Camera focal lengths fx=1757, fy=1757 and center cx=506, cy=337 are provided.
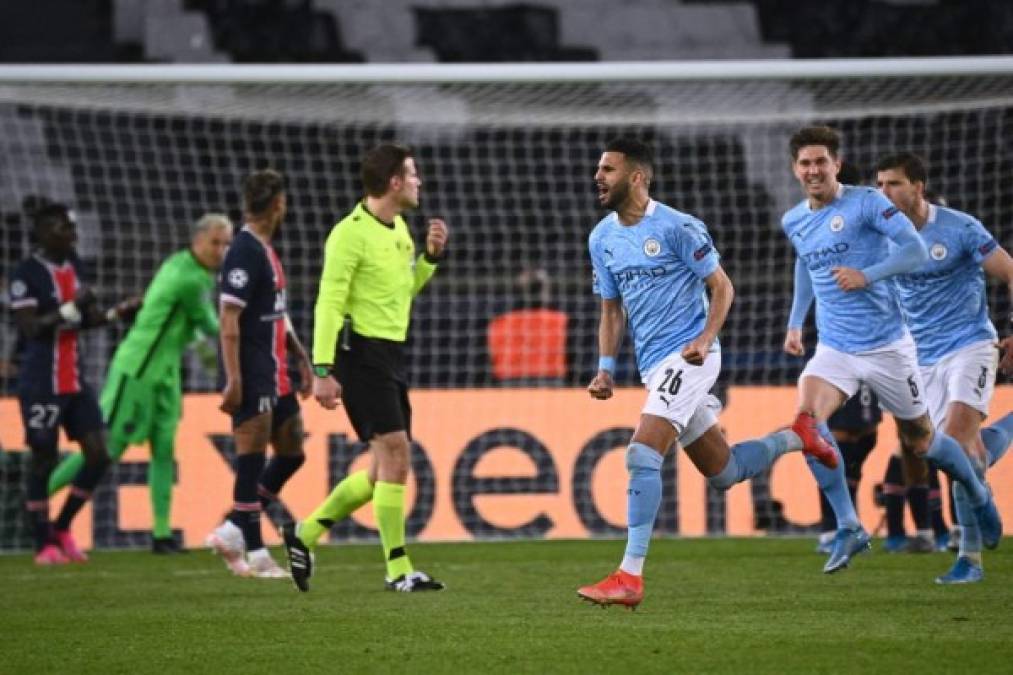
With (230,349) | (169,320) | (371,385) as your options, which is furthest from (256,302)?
(169,320)

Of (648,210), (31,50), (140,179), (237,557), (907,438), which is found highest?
(31,50)

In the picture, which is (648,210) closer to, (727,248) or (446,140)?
(727,248)

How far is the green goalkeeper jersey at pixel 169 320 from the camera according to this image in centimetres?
1192

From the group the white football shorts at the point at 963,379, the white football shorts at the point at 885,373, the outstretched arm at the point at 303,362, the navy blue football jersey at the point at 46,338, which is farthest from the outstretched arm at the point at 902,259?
the navy blue football jersey at the point at 46,338

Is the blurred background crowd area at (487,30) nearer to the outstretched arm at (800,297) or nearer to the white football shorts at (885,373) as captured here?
the outstretched arm at (800,297)

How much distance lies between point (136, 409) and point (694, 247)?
5.87 m

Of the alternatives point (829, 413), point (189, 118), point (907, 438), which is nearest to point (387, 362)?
point (829, 413)

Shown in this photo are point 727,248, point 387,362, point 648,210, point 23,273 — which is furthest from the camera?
point 727,248

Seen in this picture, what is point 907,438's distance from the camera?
9.63 metres

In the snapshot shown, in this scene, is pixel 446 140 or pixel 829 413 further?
pixel 446 140

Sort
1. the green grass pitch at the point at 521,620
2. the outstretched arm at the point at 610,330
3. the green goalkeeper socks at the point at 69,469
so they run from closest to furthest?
the green grass pitch at the point at 521,620
the outstretched arm at the point at 610,330
the green goalkeeper socks at the point at 69,469

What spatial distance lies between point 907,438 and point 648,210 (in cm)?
266

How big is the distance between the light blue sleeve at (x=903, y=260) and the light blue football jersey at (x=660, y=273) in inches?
46.5

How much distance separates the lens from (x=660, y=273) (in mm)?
7781
